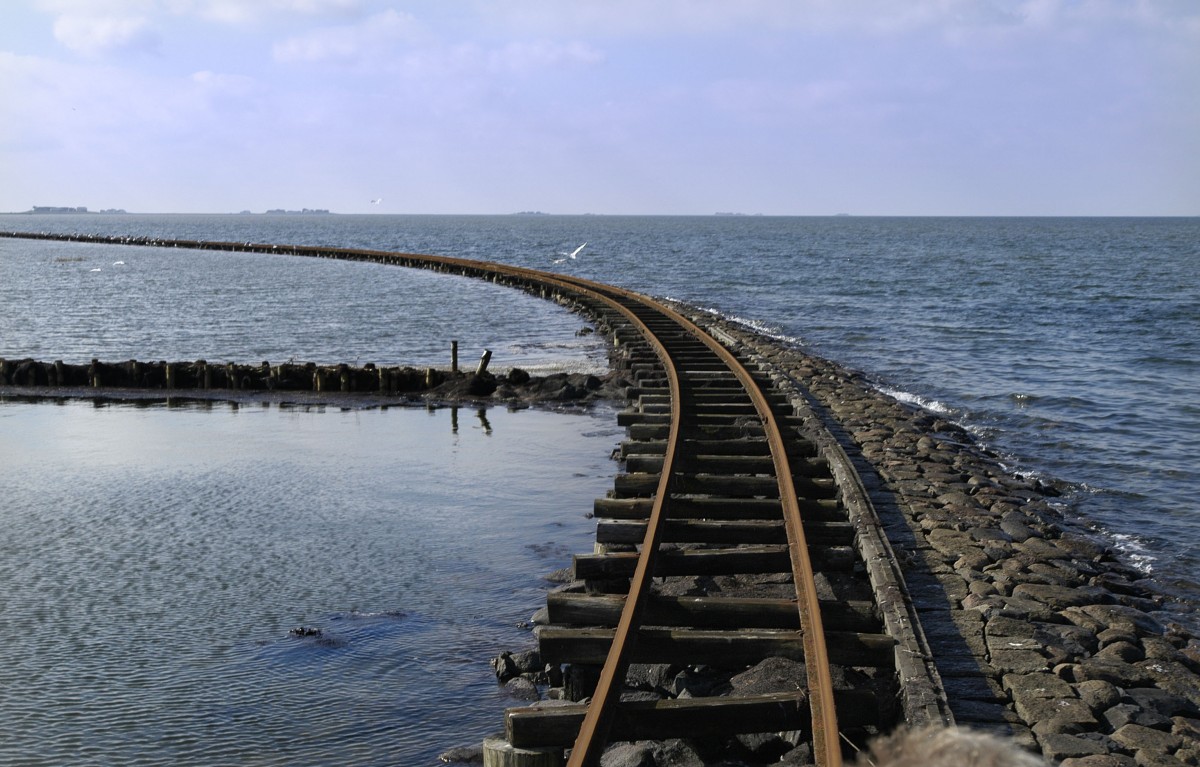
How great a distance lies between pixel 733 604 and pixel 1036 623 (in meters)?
1.97

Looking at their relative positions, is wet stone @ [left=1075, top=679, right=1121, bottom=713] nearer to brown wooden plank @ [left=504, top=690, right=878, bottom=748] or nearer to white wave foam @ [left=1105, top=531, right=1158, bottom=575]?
brown wooden plank @ [left=504, top=690, right=878, bottom=748]

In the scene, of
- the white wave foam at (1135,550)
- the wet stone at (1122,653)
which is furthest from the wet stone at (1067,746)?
the white wave foam at (1135,550)

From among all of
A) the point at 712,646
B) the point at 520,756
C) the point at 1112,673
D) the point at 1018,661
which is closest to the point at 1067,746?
the point at 1018,661

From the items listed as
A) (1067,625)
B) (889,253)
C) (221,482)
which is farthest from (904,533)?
(889,253)

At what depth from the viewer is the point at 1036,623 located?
6.85 meters

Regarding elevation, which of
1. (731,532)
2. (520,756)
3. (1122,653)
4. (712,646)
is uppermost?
(731,532)

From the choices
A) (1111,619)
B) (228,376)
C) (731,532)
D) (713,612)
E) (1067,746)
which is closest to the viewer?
(1067,746)

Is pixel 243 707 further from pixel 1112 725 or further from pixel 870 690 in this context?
pixel 1112 725

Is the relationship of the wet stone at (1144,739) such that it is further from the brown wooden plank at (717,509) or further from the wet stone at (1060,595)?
the brown wooden plank at (717,509)

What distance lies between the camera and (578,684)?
586 centimetres

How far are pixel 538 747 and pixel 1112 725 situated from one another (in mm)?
2798

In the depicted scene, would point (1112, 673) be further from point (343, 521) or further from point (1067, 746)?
point (343, 521)

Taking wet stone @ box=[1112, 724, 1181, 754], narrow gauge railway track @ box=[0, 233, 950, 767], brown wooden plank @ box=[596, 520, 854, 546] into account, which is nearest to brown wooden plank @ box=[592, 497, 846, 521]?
narrow gauge railway track @ box=[0, 233, 950, 767]

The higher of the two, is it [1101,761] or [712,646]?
[712,646]
